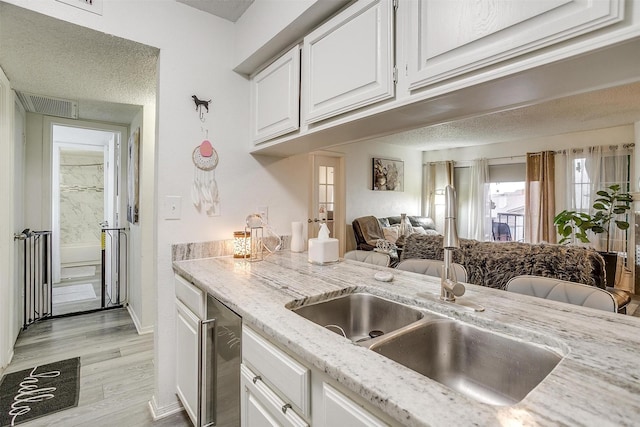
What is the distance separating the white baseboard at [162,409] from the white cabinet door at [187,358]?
109 millimetres

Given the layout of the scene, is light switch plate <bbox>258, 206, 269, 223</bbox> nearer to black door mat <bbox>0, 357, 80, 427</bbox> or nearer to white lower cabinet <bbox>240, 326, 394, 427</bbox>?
white lower cabinet <bbox>240, 326, 394, 427</bbox>

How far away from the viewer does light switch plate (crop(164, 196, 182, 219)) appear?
1.79 m

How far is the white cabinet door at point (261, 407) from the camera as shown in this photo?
32.4 inches

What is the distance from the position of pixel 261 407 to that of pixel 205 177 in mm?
1386

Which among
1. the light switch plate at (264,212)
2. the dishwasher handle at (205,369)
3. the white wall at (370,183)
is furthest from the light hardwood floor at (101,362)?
the white wall at (370,183)

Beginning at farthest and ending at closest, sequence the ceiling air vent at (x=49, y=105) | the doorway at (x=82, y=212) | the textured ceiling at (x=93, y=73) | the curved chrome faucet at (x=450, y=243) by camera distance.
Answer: the doorway at (x=82, y=212), the ceiling air vent at (x=49, y=105), the textured ceiling at (x=93, y=73), the curved chrome faucet at (x=450, y=243)

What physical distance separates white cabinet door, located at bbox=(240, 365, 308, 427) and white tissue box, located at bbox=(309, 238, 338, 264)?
2.48 ft

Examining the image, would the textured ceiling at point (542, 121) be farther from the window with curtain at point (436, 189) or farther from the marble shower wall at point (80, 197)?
the marble shower wall at point (80, 197)

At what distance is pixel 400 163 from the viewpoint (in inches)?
260

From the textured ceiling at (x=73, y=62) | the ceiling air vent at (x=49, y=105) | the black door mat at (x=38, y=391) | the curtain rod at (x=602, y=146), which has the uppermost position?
the curtain rod at (x=602, y=146)

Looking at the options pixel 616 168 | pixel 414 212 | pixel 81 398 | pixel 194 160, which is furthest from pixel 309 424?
pixel 414 212

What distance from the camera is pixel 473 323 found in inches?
36.5

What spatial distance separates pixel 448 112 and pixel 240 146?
1347mm

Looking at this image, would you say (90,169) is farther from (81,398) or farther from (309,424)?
(309,424)
